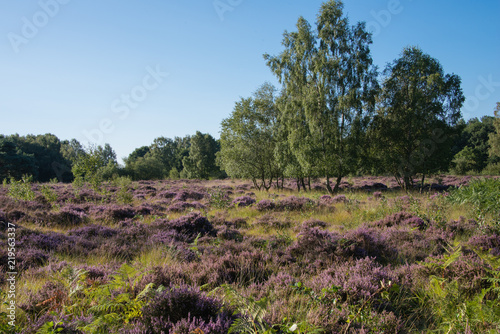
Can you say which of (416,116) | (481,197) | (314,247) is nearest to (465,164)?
(416,116)

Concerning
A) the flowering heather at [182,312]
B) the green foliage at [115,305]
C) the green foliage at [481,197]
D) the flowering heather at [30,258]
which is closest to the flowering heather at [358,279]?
the flowering heather at [182,312]

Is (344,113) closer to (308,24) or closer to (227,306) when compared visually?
(308,24)

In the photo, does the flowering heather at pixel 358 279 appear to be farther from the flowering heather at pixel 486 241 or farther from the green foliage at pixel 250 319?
the flowering heather at pixel 486 241

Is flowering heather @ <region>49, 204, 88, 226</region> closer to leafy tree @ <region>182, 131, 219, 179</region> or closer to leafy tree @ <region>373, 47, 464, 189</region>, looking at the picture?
leafy tree @ <region>373, 47, 464, 189</region>

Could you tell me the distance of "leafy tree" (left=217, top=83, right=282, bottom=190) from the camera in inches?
837

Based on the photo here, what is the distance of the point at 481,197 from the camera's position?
8.62m

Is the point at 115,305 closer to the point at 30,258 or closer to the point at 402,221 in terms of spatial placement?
the point at 30,258

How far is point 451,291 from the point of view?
291 cm

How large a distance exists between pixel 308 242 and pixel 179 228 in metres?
3.68

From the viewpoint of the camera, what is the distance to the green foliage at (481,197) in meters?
7.14

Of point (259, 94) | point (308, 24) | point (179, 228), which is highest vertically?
point (308, 24)

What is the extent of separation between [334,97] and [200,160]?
3824 centimetres

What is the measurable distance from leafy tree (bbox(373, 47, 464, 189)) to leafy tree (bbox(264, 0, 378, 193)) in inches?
84.7

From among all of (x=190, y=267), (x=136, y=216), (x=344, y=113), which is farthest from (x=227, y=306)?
(x=344, y=113)
